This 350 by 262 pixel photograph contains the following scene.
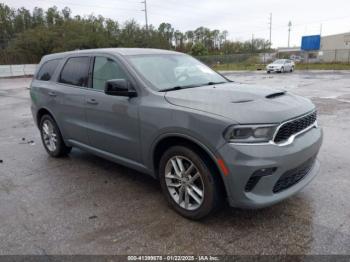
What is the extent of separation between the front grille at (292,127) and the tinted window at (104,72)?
199 cm

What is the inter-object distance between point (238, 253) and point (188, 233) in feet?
1.79

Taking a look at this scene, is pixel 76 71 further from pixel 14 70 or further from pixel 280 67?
pixel 14 70

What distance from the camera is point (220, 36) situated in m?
101

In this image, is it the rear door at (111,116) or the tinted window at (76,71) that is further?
the tinted window at (76,71)

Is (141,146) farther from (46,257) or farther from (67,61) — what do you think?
(67,61)

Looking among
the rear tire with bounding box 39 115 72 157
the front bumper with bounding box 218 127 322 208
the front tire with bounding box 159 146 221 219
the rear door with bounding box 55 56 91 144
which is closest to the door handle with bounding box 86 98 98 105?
the rear door with bounding box 55 56 91 144

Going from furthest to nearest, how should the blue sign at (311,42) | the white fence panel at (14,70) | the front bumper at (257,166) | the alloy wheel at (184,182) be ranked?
the blue sign at (311,42) → the white fence panel at (14,70) → the alloy wheel at (184,182) → the front bumper at (257,166)

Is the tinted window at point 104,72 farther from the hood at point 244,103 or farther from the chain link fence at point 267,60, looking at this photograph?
the chain link fence at point 267,60

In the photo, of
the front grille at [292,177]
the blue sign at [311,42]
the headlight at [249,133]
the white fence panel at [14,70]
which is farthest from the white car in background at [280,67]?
the headlight at [249,133]

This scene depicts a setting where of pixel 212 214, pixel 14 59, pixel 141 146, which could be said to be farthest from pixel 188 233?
pixel 14 59

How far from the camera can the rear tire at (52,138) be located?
524cm

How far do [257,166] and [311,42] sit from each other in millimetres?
51524

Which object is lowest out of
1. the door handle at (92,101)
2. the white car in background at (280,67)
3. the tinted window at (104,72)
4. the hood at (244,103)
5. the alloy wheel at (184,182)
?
the white car in background at (280,67)

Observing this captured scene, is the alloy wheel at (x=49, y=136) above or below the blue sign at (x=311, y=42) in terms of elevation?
below
